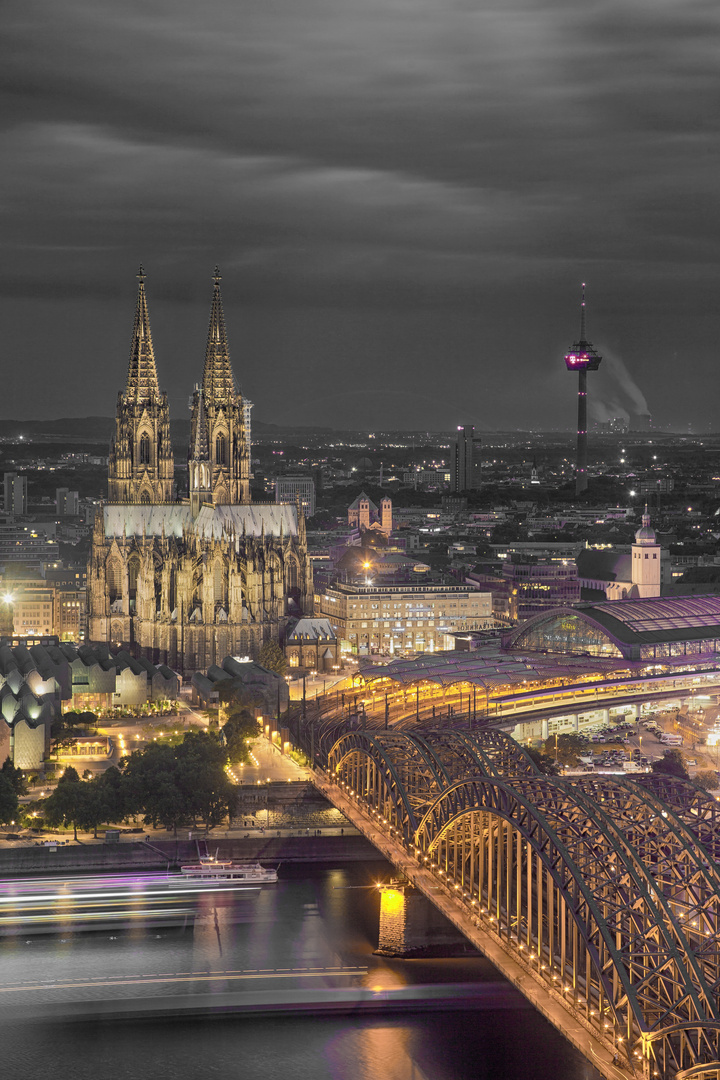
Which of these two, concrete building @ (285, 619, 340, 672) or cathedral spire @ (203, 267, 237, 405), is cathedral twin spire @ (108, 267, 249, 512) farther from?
concrete building @ (285, 619, 340, 672)

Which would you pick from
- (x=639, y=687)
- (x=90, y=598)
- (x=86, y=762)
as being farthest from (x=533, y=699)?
(x=90, y=598)

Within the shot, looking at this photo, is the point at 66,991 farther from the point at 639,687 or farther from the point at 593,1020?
the point at 639,687

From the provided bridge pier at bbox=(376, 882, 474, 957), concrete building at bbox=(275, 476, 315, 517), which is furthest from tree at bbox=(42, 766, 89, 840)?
concrete building at bbox=(275, 476, 315, 517)

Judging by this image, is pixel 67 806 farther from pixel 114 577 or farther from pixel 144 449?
pixel 144 449

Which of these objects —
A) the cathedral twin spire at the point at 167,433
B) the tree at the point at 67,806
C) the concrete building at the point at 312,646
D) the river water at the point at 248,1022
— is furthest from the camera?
the cathedral twin spire at the point at 167,433

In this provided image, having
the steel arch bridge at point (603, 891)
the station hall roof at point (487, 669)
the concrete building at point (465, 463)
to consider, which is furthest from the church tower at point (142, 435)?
the concrete building at point (465, 463)

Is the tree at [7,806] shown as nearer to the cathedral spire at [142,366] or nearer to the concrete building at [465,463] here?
the cathedral spire at [142,366]

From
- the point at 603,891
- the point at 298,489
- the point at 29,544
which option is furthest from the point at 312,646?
the point at 298,489
